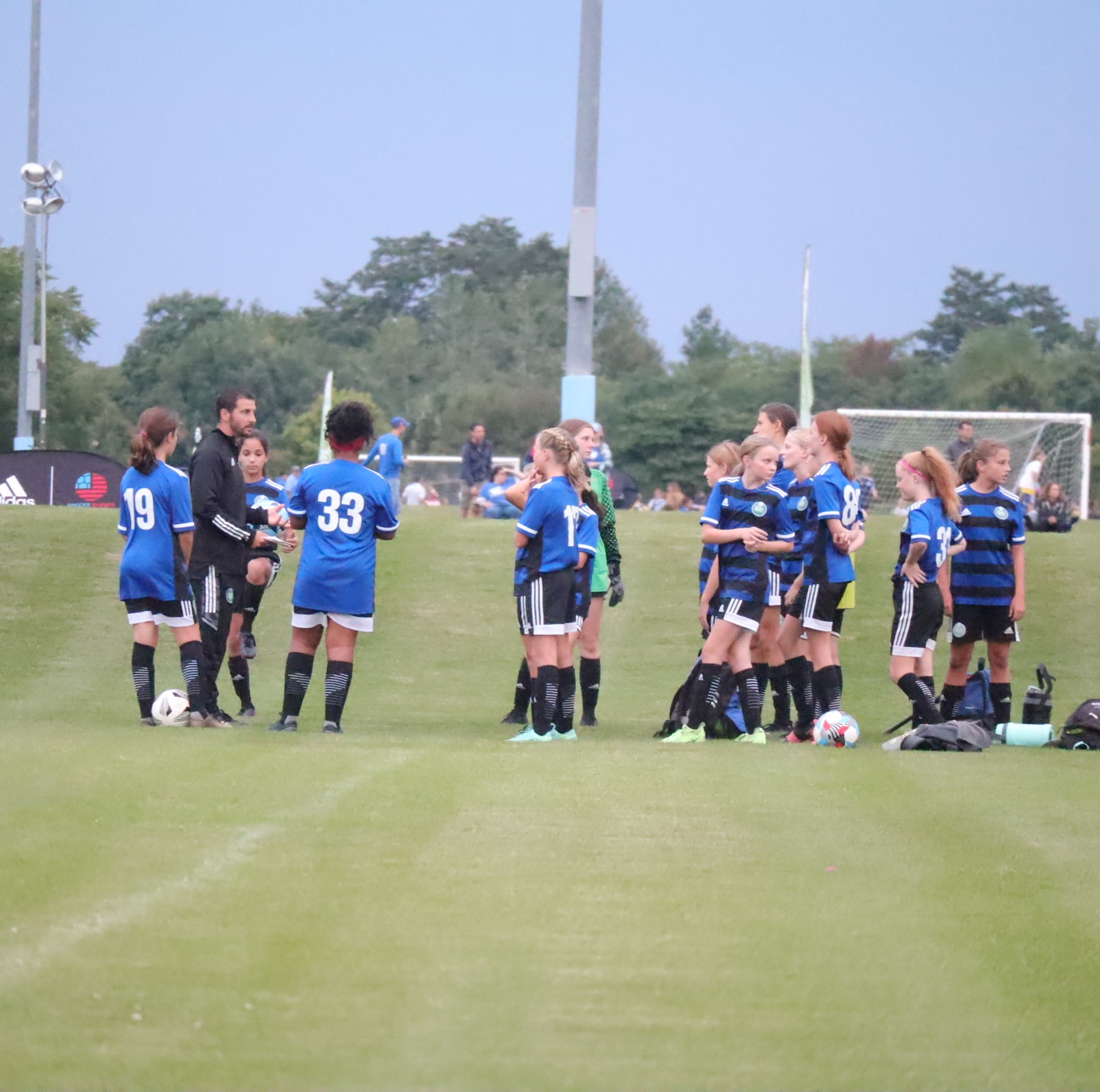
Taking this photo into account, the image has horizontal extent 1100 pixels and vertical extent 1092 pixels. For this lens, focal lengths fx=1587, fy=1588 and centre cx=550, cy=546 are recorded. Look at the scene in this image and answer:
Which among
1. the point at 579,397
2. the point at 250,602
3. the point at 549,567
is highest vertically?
the point at 579,397

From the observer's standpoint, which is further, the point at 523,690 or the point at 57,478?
the point at 57,478

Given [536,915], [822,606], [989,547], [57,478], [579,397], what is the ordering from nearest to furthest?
[536,915]
[822,606]
[989,547]
[579,397]
[57,478]

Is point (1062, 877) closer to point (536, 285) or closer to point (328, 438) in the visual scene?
point (328, 438)

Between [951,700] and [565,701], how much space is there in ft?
10.1

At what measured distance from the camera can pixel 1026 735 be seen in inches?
424

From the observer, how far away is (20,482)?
23938 mm

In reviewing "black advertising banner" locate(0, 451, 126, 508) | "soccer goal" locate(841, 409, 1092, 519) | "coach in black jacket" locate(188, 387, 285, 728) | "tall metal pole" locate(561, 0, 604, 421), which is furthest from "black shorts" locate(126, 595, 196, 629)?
"soccer goal" locate(841, 409, 1092, 519)

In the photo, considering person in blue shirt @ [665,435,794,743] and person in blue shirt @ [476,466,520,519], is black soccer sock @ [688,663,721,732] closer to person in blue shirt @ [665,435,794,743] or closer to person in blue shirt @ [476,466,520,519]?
person in blue shirt @ [665,435,794,743]

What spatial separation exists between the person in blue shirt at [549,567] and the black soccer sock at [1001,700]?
3.37 meters

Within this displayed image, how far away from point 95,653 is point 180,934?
11270 mm

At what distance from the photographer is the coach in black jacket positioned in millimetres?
10125

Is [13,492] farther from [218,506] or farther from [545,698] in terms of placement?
[545,698]

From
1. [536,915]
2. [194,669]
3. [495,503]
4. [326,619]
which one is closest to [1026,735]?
[326,619]

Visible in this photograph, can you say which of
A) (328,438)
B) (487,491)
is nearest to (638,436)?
(487,491)
